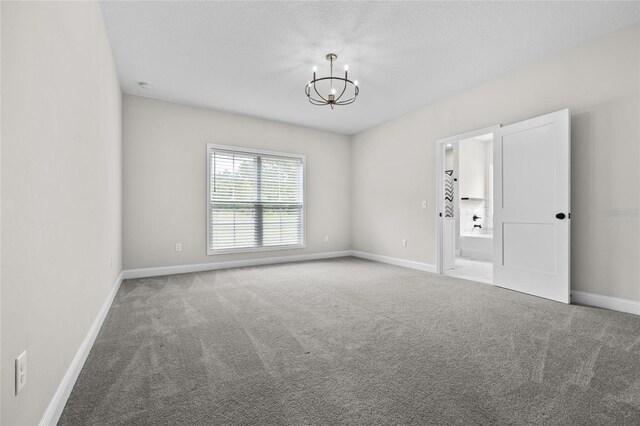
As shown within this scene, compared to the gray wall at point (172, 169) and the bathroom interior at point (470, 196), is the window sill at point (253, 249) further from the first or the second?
the bathroom interior at point (470, 196)

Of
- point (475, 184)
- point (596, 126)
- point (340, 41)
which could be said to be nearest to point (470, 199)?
point (475, 184)

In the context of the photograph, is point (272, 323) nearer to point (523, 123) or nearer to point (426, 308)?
point (426, 308)

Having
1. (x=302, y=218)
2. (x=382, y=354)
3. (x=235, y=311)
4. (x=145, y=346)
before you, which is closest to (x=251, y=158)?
(x=302, y=218)

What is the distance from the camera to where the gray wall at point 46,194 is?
3.31 ft

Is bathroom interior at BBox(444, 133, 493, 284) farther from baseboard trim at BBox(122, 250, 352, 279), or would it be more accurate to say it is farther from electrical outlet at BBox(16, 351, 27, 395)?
electrical outlet at BBox(16, 351, 27, 395)

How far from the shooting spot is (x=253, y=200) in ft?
17.4

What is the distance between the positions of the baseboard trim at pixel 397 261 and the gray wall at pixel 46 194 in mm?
4253

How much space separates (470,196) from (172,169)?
21.3 feet

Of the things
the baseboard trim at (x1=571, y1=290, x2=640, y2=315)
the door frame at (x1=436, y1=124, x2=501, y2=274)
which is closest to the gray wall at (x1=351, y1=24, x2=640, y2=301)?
the baseboard trim at (x1=571, y1=290, x2=640, y2=315)

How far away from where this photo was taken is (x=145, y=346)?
2.10 m

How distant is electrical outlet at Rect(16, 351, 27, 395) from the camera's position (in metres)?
1.02

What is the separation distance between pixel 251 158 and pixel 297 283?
251cm

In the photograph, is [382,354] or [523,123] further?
[523,123]

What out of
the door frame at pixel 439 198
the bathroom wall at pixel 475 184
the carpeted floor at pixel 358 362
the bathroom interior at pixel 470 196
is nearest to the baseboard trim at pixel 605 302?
the carpeted floor at pixel 358 362
